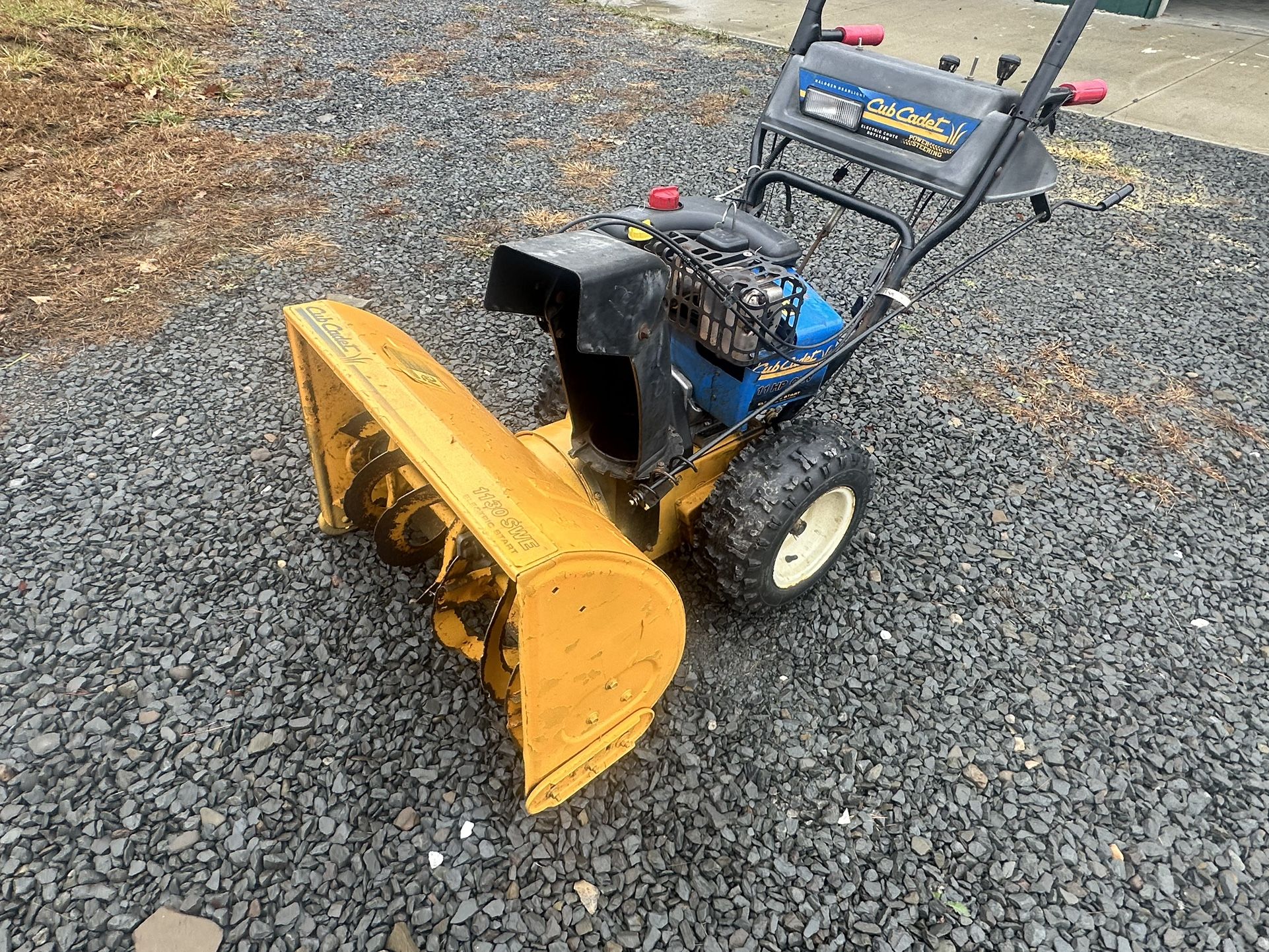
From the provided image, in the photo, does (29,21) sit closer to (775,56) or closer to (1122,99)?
(775,56)

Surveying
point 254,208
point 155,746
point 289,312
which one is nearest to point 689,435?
point 289,312

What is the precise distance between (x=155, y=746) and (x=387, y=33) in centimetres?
871

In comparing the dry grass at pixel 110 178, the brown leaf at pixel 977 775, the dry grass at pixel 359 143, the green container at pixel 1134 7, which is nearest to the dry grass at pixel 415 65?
the dry grass at pixel 359 143

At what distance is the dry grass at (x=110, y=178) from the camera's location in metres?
4.04

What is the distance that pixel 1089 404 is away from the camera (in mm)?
3768

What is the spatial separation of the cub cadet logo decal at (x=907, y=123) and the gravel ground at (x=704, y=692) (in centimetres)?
136

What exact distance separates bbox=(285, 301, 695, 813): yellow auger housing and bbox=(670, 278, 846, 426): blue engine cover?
239 millimetres

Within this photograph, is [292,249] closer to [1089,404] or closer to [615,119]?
[615,119]

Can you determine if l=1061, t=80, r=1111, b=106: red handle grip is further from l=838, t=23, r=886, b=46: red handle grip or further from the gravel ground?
the gravel ground

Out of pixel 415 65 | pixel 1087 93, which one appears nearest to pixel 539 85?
pixel 415 65

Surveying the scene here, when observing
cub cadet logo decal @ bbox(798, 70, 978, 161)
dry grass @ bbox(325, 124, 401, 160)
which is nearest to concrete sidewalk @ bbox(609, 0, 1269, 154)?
dry grass @ bbox(325, 124, 401, 160)

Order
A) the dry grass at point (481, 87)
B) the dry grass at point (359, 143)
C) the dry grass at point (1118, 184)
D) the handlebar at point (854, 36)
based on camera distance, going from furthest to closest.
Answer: the dry grass at point (481, 87), the dry grass at point (359, 143), the dry grass at point (1118, 184), the handlebar at point (854, 36)

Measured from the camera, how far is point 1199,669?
2572mm

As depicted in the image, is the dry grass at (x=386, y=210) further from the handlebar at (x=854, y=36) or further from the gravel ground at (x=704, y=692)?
the handlebar at (x=854, y=36)
